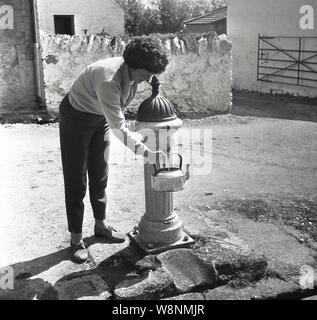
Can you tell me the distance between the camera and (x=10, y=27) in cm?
885

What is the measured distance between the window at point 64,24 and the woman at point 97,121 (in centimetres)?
2199

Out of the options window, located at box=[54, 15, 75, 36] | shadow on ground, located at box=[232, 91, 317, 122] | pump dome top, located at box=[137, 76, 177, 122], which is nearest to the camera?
pump dome top, located at box=[137, 76, 177, 122]

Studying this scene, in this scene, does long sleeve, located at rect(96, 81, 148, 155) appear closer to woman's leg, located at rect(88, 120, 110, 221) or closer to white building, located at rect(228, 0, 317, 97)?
woman's leg, located at rect(88, 120, 110, 221)

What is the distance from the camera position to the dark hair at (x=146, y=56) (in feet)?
10.1

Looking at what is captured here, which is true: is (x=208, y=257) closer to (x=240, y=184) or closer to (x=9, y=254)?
(x=9, y=254)

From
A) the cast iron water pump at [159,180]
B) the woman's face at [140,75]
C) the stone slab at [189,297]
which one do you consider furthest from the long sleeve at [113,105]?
the stone slab at [189,297]

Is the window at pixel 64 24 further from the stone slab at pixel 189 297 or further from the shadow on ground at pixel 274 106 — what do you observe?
the stone slab at pixel 189 297

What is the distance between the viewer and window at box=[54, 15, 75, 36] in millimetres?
24375

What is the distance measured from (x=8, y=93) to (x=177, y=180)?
668 centimetres

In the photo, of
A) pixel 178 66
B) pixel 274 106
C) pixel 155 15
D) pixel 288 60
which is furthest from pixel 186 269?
pixel 155 15

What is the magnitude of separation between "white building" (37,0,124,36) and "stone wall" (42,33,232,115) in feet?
50.4

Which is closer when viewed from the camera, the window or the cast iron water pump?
the cast iron water pump

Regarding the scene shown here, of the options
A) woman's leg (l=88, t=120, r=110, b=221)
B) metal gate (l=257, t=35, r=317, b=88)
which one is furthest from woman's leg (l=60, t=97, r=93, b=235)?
metal gate (l=257, t=35, r=317, b=88)

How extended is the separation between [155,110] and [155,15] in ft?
105
